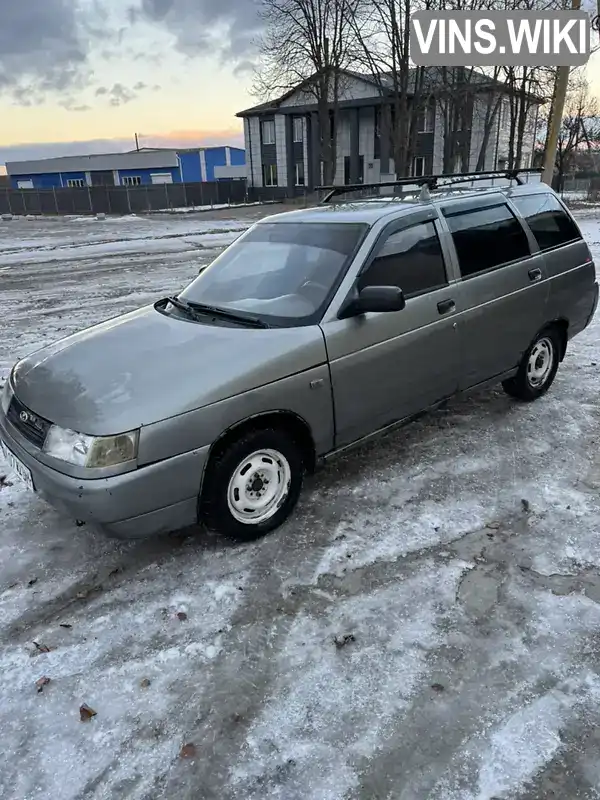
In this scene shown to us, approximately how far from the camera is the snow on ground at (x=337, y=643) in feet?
7.10

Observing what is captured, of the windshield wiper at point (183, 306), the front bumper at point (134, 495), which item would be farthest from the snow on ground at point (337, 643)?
the windshield wiper at point (183, 306)

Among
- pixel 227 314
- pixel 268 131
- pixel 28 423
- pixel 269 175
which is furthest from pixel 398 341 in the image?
pixel 268 131

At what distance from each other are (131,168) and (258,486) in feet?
221

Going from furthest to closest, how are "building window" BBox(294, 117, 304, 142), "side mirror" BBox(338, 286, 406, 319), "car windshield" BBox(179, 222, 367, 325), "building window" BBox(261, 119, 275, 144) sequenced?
1. "building window" BBox(261, 119, 275, 144)
2. "building window" BBox(294, 117, 304, 142)
3. "car windshield" BBox(179, 222, 367, 325)
4. "side mirror" BBox(338, 286, 406, 319)

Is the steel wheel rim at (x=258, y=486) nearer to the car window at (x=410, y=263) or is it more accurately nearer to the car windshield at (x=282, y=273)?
the car windshield at (x=282, y=273)

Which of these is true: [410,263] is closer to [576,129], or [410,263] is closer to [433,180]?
[433,180]

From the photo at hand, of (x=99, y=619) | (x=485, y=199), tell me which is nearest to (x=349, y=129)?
(x=485, y=199)

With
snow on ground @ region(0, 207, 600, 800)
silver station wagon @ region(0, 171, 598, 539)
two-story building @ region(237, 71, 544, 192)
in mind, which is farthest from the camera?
two-story building @ region(237, 71, 544, 192)

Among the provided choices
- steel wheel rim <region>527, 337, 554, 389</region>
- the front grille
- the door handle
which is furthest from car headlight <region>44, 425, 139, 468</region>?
steel wheel rim <region>527, 337, 554, 389</region>

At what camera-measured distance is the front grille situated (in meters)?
3.10

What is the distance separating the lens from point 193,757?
2.21m

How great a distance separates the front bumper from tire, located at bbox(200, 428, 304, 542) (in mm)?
117

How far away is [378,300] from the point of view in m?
3.46

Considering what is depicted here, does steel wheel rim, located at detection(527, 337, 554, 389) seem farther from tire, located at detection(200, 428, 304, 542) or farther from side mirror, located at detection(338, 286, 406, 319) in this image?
tire, located at detection(200, 428, 304, 542)
